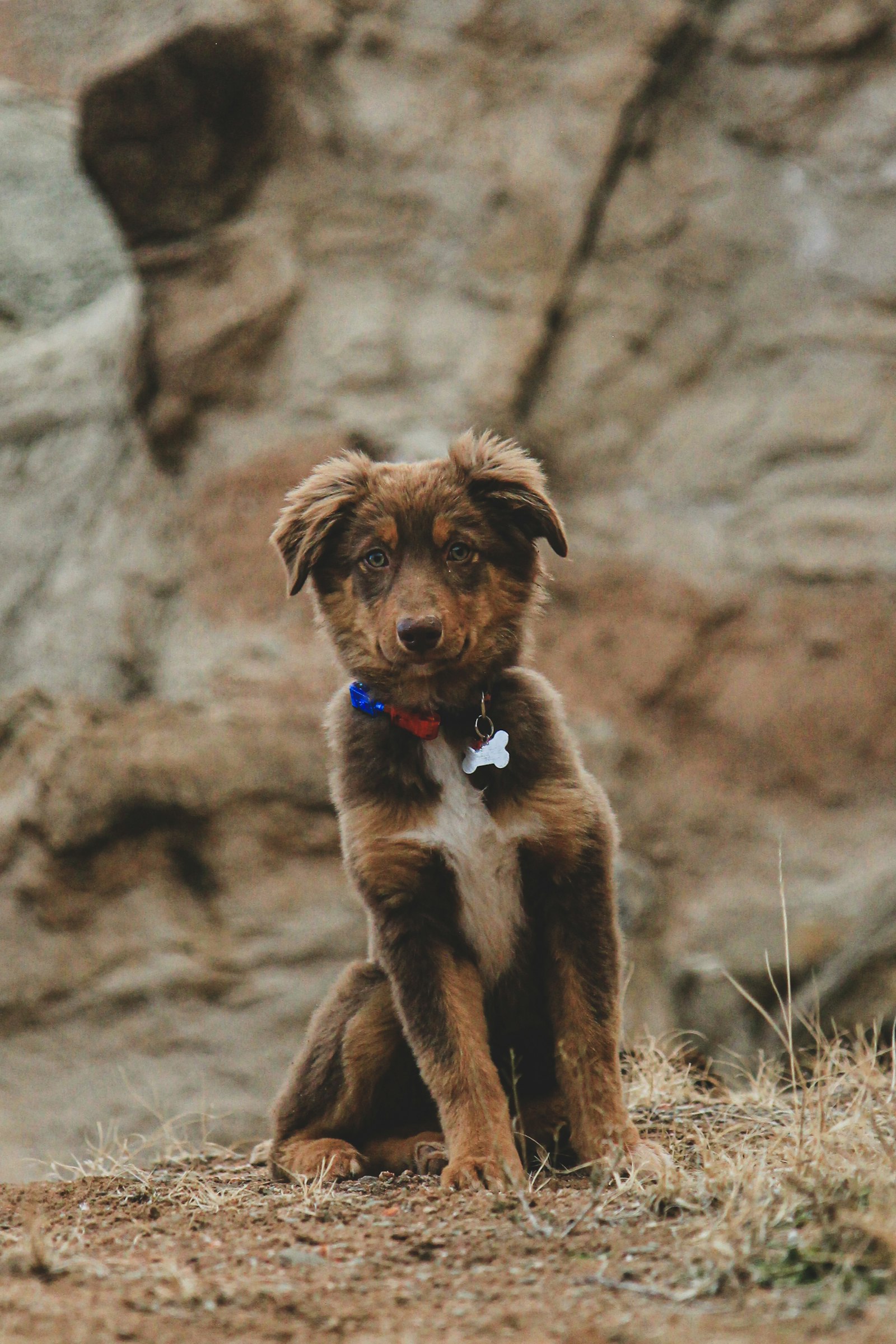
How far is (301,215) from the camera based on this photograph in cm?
865

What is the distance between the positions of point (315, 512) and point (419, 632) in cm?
71

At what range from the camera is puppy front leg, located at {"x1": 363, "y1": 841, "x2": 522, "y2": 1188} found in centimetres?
407

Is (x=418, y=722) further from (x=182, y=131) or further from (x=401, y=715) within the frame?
(x=182, y=131)

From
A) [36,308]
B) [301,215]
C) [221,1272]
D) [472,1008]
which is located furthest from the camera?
[36,308]

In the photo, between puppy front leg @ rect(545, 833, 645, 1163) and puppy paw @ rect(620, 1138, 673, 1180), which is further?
puppy front leg @ rect(545, 833, 645, 1163)

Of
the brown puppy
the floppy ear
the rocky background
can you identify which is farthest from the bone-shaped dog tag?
the rocky background

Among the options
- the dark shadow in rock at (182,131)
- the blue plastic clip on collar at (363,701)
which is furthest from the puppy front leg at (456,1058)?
the dark shadow in rock at (182,131)

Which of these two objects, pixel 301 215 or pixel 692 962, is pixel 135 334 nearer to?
pixel 301 215

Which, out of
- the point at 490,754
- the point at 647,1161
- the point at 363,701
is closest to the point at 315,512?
the point at 363,701

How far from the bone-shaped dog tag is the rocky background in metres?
3.70

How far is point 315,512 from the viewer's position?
15.4 ft

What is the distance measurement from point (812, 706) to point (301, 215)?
4.38 m

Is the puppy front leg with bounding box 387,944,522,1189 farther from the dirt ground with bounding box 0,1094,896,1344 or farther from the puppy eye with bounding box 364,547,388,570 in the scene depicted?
the puppy eye with bounding box 364,547,388,570

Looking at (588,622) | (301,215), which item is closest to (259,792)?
(588,622)
